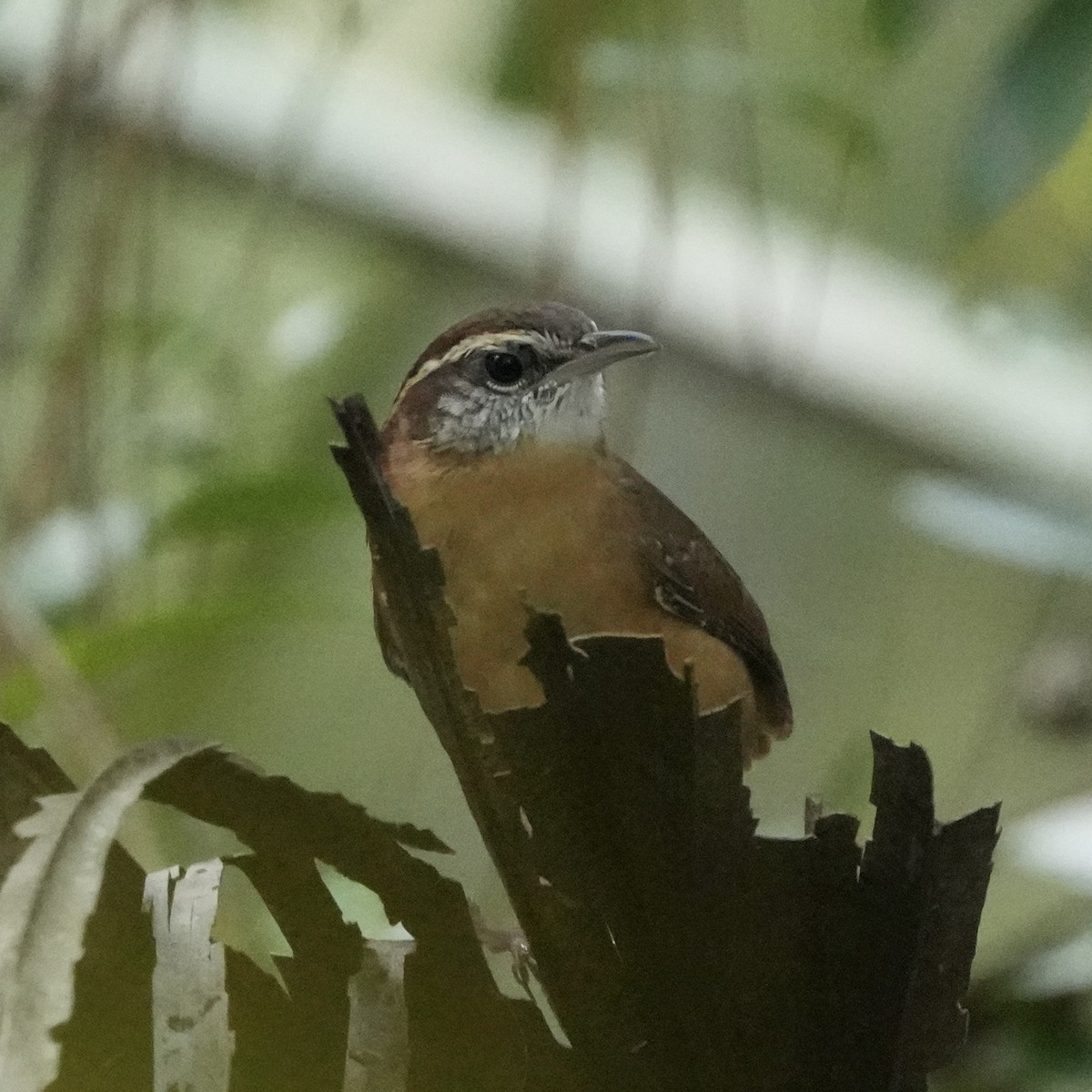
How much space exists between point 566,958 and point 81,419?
6.47ft

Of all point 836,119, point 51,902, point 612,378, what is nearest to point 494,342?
point 836,119

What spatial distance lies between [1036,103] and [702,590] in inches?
30.2

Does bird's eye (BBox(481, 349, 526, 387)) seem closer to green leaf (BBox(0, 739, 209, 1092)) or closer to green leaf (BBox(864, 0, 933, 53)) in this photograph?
green leaf (BBox(864, 0, 933, 53))

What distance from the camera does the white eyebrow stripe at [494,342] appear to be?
88.5 inches

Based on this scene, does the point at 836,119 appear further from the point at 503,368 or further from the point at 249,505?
the point at 249,505

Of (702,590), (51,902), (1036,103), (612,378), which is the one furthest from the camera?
(612,378)

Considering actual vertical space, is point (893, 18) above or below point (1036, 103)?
above

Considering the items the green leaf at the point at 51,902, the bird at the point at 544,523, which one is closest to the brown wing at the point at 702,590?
the bird at the point at 544,523

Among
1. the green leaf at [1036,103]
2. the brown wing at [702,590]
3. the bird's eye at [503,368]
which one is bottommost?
the brown wing at [702,590]

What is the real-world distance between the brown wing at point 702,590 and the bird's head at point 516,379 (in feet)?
0.40

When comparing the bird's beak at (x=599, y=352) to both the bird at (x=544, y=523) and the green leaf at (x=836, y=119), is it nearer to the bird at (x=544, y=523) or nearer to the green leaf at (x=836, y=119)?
the bird at (x=544, y=523)

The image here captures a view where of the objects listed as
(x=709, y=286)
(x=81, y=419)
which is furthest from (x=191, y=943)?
(x=709, y=286)

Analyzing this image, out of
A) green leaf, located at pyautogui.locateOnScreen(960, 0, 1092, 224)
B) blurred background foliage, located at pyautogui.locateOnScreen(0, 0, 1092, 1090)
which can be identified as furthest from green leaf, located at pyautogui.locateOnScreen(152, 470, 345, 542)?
green leaf, located at pyautogui.locateOnScreen(960, 0, 1092, 224)

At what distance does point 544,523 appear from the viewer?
6.42ft
